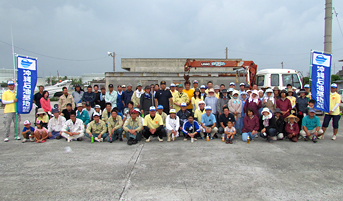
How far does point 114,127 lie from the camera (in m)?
7.28

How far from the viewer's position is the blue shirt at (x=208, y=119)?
24.5 ft

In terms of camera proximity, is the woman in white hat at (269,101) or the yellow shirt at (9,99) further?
the woman in white hat at (269,101)

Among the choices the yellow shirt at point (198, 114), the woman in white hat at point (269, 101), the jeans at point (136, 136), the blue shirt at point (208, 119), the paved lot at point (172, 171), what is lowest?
the paved lot at point (172, 171)

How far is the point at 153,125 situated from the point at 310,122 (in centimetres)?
499

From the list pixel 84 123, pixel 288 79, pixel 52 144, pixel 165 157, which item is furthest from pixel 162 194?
pixel 288 79

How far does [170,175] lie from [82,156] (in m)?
2.49

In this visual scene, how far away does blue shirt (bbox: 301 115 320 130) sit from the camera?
23.2 feet

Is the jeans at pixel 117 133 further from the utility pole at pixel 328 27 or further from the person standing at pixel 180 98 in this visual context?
the utility pole at pixel 328 27

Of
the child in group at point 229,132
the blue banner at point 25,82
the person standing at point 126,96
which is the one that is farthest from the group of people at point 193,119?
the person standing at point 126,96

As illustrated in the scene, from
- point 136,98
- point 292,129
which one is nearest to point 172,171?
point 292,129

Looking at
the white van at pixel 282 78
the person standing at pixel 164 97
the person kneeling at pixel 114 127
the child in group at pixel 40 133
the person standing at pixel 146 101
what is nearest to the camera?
the child in group at pixel 40 133

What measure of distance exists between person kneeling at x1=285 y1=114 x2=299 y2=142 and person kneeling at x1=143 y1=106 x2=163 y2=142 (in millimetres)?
3999

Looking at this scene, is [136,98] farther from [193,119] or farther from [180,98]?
[193,119]

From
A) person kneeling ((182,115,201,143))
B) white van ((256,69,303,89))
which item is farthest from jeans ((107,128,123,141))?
white van ((256,69,303,89))
